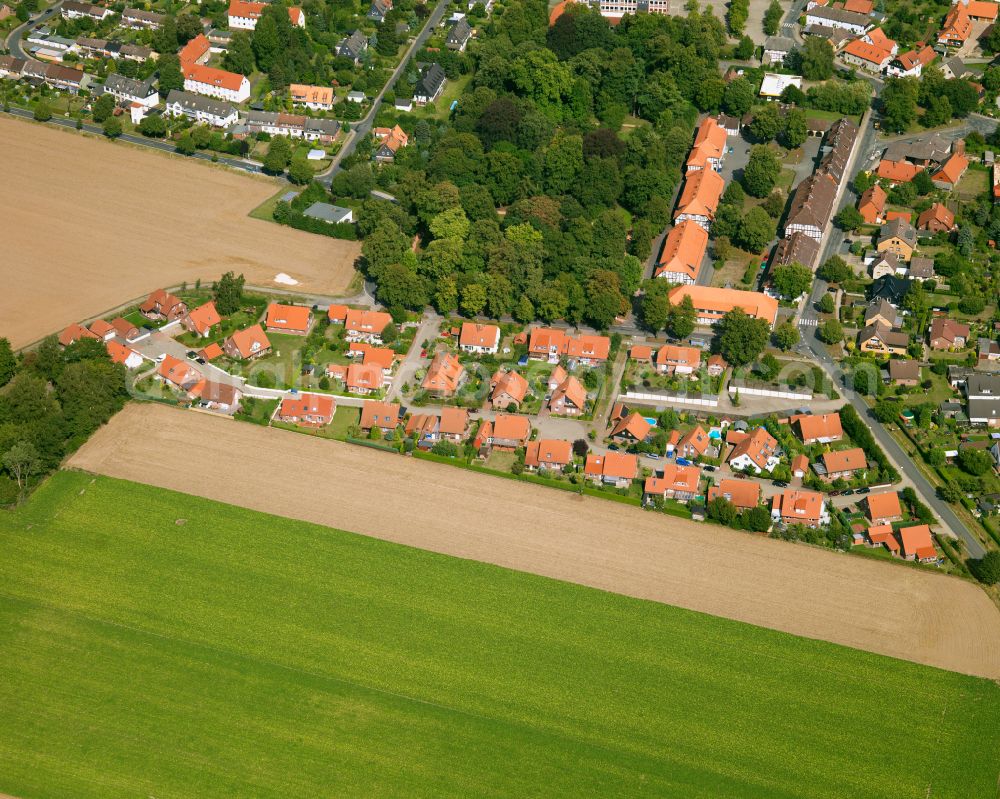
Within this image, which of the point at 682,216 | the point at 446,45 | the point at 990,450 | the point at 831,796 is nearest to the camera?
the point at 831,796

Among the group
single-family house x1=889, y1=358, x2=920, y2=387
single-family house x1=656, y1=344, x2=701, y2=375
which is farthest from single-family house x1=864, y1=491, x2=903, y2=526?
single-family house x1=656, y1=344, x2=701, y2=375

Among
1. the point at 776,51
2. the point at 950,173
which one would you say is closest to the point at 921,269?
the point at 950,173

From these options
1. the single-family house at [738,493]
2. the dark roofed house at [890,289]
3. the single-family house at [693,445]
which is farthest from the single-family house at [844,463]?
the dark roofed house at [890,289]

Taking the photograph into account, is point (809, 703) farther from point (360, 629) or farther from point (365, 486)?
point (365, 486)

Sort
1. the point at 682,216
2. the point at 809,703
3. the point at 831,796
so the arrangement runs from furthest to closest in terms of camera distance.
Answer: the point at 682,216 → the point at 809,703 → the point at 831,796

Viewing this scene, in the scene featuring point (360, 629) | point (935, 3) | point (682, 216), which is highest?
point (935, 3)

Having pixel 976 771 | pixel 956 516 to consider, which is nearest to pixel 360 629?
pixel 976 771
